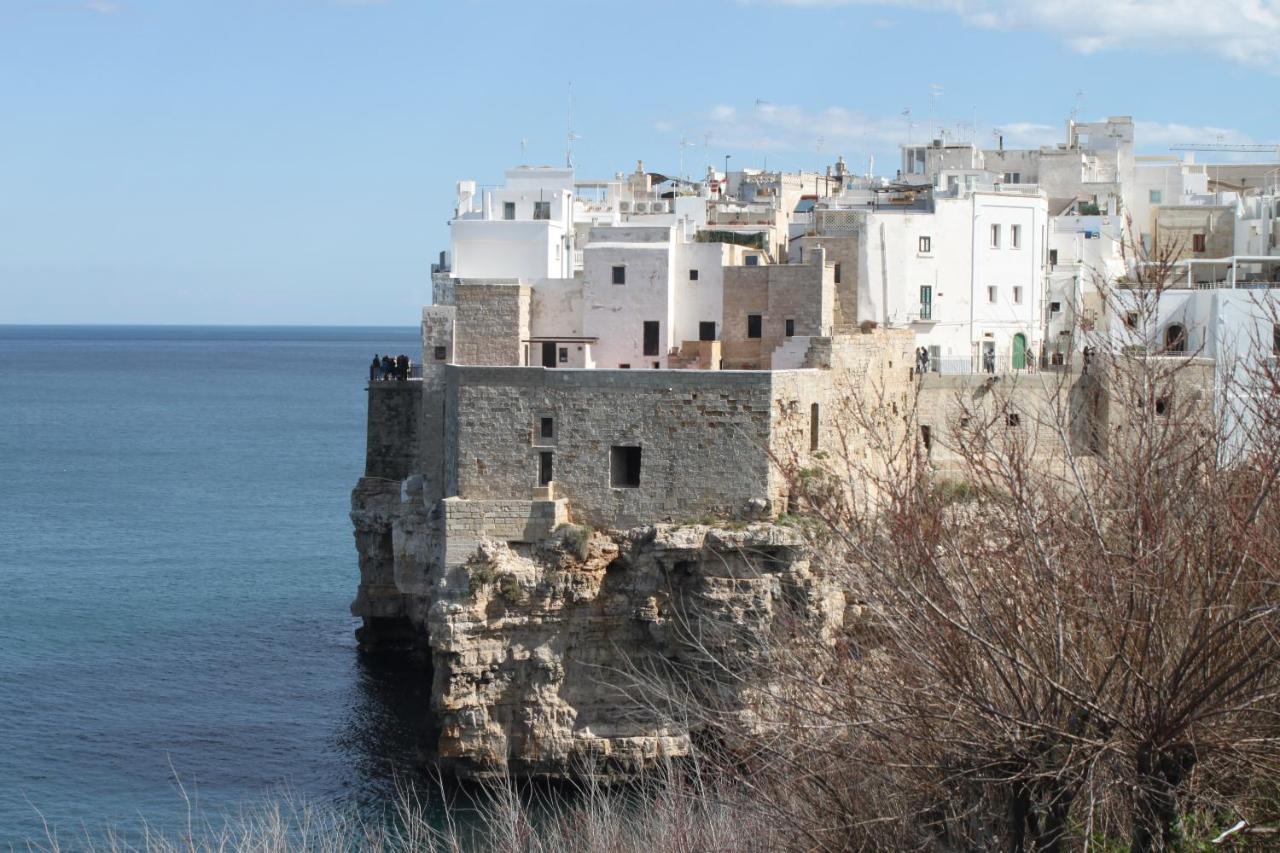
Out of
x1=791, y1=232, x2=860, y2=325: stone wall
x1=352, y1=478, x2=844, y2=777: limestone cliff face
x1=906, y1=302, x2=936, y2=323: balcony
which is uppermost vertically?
x1=791, y1=232, x2=860, y2=325: stone wall

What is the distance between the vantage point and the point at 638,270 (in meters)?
34.5

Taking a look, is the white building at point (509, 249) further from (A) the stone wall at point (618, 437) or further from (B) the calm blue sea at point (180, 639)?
(B) the calm blue sea at point (180, 639)

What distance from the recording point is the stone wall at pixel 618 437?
29625 mm

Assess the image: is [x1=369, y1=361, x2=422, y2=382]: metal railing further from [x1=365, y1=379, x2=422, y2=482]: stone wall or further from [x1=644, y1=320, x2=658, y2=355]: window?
[x1=644, y1=320, x2=658, y2=355]: window

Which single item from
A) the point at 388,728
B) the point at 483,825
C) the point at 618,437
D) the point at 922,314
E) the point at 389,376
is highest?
the point at 922,314

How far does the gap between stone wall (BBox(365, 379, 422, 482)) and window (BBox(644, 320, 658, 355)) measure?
7.60 metres

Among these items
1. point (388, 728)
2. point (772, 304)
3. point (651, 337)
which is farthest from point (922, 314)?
point (388, 728)

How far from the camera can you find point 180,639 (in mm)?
41781

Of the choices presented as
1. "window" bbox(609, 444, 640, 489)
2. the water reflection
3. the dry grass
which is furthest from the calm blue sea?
"window" bbox(609, 444, 640, 489)

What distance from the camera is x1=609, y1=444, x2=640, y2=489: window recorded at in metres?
30.2

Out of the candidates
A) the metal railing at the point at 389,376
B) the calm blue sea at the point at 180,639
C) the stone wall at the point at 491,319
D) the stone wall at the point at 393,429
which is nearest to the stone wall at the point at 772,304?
the stone wall at the point at 491,319

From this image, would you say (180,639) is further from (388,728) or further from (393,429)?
(388,728)

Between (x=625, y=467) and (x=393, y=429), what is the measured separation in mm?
11677

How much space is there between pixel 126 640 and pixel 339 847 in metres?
21.4
